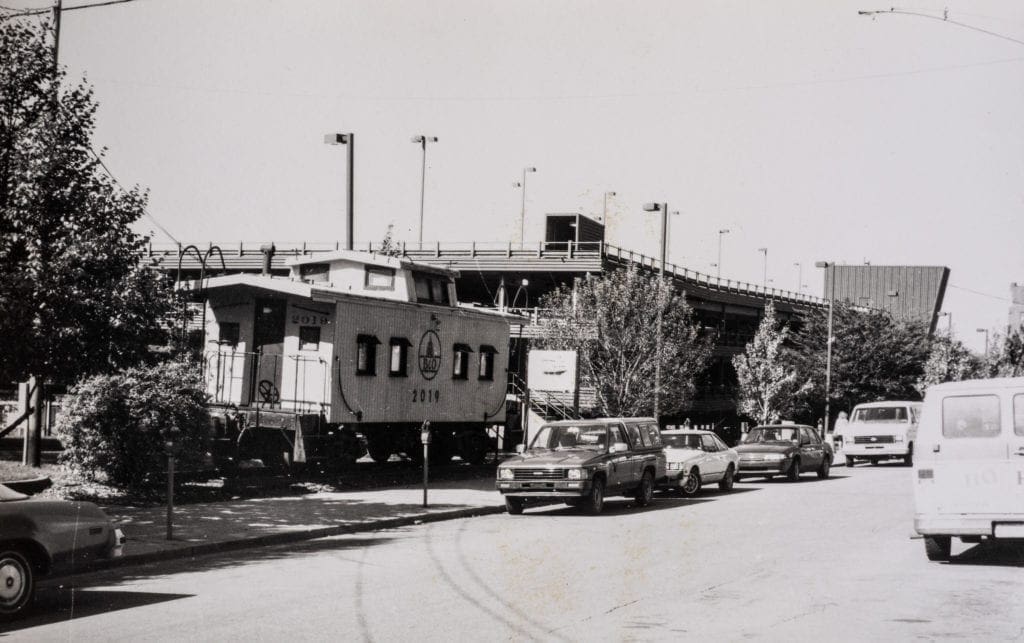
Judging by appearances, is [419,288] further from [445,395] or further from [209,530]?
[209,530]

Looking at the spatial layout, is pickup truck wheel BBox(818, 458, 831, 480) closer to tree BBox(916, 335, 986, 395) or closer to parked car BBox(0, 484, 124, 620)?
parked car BBox(0, 484, 124, 620)

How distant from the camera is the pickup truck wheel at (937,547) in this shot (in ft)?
40.5

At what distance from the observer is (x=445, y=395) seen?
87.9 feet

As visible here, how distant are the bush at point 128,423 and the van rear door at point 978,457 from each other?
11538 mm

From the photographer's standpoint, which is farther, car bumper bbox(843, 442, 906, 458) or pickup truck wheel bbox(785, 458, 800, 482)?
car bumper bbox(843, 442, 906, 458)

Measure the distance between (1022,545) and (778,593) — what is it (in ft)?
18.0

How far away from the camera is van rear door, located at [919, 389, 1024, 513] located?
1167cm

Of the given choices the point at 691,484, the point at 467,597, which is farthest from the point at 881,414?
the point at 467,597

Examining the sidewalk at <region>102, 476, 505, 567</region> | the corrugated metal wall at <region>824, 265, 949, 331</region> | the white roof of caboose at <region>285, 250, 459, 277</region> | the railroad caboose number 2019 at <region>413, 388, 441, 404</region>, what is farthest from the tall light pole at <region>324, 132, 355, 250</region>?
the corrugated metal wall at <region>824, 265, 949, 331</region>

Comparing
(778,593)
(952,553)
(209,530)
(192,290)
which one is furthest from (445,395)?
(778,593)

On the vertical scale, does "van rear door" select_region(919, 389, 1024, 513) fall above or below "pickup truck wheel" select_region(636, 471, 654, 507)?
above

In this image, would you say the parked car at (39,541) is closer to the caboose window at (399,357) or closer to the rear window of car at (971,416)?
the rear window of car at (971,416)

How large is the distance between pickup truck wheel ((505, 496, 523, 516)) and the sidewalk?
0.42 metres

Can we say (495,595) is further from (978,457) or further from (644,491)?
(644,491)
